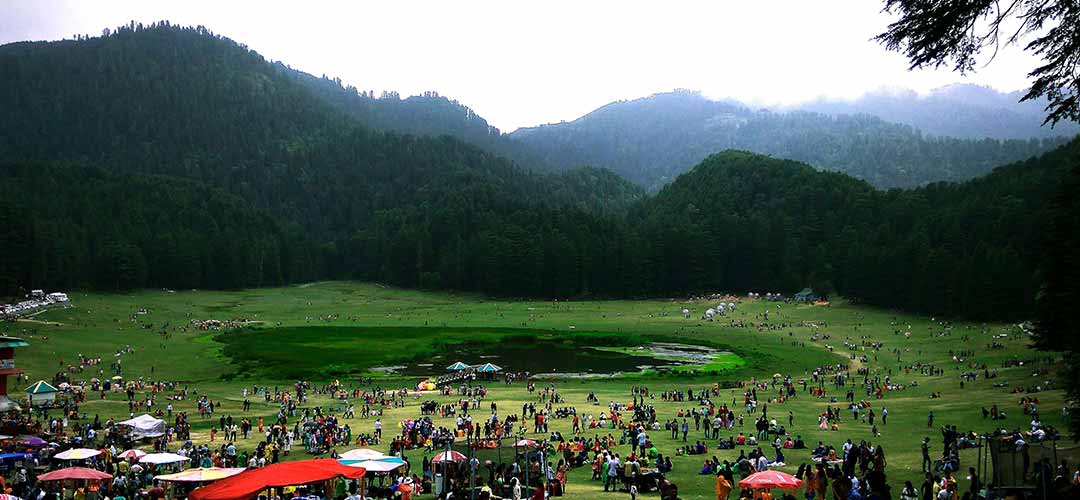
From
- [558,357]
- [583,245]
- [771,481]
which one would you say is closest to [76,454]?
[771,481]

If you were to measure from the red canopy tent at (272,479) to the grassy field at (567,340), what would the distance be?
28.5 ft

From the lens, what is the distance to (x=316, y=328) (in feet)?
341

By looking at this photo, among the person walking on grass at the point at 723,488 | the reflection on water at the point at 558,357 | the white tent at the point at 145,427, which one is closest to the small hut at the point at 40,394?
the white tent at the point at 145,427

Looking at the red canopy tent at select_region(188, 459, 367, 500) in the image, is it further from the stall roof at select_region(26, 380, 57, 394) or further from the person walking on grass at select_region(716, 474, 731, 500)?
the stall roof at select_region(26, 380, 57, 394)

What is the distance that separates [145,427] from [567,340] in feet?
201

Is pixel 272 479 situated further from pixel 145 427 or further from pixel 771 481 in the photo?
pixel 145 427

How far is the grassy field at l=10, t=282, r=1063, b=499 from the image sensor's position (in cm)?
4128

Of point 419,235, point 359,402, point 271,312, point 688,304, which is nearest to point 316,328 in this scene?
point 271,312

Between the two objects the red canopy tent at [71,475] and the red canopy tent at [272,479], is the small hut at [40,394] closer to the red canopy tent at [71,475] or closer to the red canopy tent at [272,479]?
the red canopy tent at [71,475]

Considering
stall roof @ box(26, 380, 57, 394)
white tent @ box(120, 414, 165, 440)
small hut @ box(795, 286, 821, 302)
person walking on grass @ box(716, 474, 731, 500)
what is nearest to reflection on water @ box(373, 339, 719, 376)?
stall roof @ box(26, 380, 57, 394)

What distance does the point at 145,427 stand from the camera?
37.4 meters

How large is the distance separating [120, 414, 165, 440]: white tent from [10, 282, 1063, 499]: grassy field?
404cm

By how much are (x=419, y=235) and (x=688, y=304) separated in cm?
7400

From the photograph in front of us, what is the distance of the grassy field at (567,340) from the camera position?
4128cm
